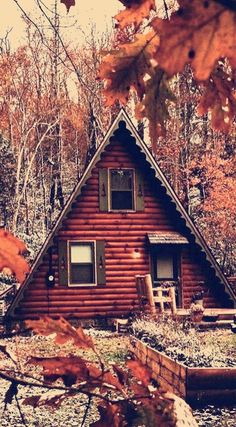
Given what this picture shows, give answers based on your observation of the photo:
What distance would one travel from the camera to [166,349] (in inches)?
405

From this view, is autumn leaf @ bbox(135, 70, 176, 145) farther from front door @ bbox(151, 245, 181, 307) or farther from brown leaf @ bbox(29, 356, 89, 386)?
front door @ bbox(151, 245, 181, 307)

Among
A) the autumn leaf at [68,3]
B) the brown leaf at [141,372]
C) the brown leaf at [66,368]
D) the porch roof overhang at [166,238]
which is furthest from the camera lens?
the porch roof overhang at [166,238]

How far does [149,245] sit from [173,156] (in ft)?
69.7


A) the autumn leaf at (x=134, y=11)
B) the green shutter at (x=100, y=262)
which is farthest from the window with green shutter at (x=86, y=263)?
the autumn leaf at (x=134, y=11)

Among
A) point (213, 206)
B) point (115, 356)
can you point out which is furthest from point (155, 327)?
point (213, 206)

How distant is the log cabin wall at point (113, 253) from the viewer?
60.8 ft

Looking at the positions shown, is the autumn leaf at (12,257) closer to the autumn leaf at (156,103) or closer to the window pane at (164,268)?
the autumn leaf at (156,103)

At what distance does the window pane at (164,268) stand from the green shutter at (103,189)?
2649 millimetres

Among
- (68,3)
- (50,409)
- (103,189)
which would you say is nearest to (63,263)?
(103,189)

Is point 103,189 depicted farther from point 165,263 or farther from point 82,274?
point 165,263

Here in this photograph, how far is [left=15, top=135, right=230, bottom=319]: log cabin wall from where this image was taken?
18.5 meters

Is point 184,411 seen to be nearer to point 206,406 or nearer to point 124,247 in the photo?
point 206,406

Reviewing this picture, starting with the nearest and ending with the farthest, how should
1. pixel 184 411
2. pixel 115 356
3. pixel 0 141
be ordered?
pixel 184 411 → pixel 115 356 → pixel 0 141

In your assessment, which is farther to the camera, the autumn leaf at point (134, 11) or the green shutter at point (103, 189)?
the green shutter at point (103, 189)
